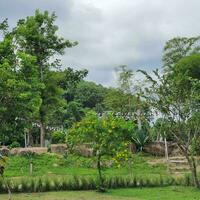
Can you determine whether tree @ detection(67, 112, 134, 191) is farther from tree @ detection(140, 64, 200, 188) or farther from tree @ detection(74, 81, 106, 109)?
tree @ detection(74, 81, 106, 109)

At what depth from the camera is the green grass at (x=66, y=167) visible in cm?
2603

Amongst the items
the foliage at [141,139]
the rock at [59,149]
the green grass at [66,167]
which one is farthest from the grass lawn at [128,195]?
the foliage at [141,139]

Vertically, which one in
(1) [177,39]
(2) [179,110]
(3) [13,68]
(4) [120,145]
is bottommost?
(4) [120,145]

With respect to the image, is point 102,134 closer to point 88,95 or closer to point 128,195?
point 128,195

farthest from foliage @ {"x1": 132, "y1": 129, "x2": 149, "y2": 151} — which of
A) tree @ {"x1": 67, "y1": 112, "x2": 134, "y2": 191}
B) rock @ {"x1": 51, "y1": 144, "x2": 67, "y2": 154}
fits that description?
tree @ {"x1": 67, "y1": 112, "x2": 134, "y2": 191}

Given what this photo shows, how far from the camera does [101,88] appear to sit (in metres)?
69.4

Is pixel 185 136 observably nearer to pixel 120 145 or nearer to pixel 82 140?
pixel 120 145

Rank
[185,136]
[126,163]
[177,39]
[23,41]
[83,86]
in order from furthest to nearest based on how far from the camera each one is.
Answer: [83,86], [177,39], [23,41], [126,163], [185,136]

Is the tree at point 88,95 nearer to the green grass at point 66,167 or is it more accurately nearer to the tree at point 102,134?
the green grass at point 66,167

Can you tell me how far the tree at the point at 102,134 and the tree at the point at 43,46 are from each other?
13.1 metres

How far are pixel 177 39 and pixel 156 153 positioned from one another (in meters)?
15.8

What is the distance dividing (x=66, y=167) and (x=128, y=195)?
9.77 meters

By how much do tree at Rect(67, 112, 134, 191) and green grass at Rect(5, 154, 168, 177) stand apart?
18.6 ft

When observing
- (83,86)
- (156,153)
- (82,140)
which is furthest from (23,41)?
(83,86)
